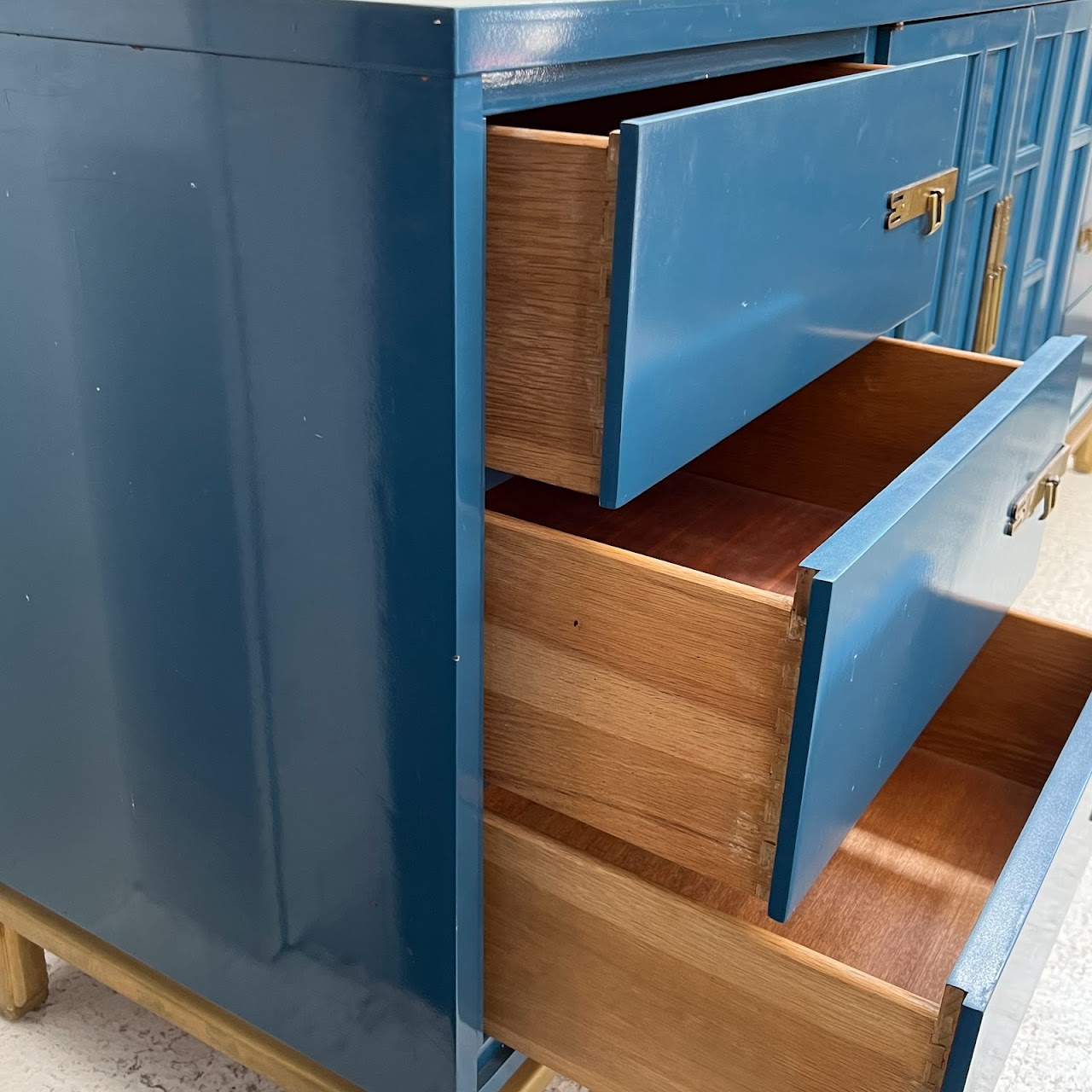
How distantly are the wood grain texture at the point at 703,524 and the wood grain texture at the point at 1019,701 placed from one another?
0.15 metres

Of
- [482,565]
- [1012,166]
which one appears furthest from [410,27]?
[1012,166]

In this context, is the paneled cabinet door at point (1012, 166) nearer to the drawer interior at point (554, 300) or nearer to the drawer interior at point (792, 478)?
the drawer interior at point (792, 478)

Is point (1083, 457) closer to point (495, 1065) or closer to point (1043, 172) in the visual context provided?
point (1043, 172)

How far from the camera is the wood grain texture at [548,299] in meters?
0.53

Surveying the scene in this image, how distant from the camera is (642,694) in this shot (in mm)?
613

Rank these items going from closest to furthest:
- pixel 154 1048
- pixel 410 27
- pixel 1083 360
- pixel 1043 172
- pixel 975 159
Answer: pixel 410 27, pixel 154 1048, pixel 975 159, pixel 1043 172, pixel 1083 360

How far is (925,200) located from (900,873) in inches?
18.0

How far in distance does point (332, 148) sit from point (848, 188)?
13.2 inches

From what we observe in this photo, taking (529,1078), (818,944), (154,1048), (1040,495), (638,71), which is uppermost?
(638,71)

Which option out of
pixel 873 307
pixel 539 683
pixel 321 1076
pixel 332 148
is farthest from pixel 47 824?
pixel 873 307

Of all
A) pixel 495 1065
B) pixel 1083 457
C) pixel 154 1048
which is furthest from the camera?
pixel 1083 457

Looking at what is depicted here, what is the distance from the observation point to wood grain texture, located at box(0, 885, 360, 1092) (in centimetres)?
80

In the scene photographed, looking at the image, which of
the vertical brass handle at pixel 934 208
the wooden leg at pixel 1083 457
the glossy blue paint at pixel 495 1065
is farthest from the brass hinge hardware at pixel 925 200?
the wooden leg at pixel 1083 457

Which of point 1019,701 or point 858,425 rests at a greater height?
point 858,425
